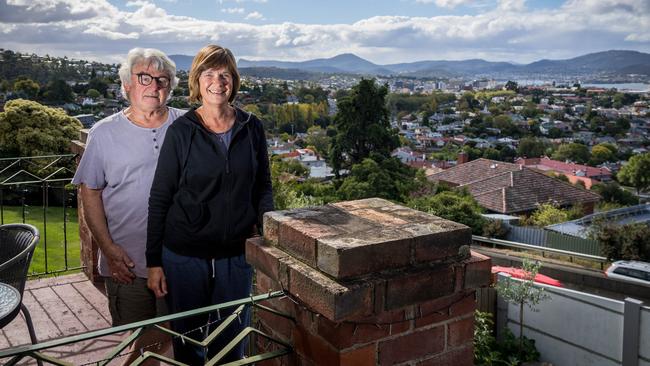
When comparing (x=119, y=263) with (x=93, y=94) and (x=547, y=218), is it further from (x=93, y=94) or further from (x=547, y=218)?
(x=93, y=94)

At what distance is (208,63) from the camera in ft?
6.68

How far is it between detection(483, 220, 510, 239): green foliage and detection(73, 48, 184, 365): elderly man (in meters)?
21.0

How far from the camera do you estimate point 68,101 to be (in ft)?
115

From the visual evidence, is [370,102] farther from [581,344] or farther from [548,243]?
[581,344]

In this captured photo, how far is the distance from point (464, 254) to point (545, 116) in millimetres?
111824

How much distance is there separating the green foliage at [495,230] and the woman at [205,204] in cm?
2111

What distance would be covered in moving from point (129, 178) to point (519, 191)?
3405 cm

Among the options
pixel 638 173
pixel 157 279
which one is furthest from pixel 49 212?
pixel 638 173

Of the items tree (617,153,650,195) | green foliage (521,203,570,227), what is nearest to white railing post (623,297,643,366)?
green foliage (521,203,570,227)

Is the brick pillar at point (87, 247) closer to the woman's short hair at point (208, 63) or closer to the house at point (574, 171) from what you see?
the woman's short hair at point (208, 63)

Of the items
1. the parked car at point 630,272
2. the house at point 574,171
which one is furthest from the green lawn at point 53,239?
the house at point 574,171

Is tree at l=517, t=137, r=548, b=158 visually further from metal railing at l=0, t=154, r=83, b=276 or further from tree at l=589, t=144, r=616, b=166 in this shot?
metal railing at l=0, t=154, r=83, b=276

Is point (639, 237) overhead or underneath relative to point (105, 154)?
underneath

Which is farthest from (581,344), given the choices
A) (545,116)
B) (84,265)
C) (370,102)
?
(545,116)
